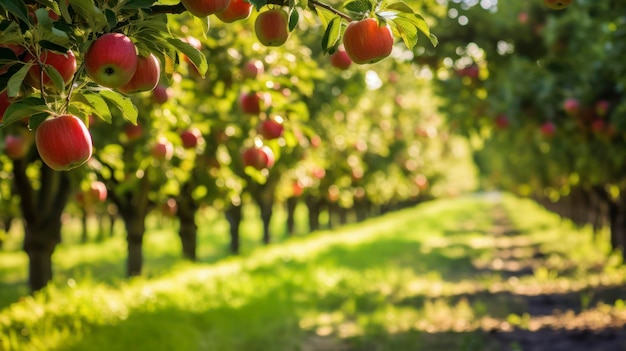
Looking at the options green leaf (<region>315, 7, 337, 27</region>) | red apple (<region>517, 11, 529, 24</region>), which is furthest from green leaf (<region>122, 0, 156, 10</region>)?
red apple (<region>517, 11, 529, 24</region>)

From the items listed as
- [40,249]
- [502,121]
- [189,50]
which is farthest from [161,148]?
[502,121]

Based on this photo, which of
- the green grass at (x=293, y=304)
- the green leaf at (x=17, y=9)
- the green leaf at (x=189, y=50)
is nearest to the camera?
the green leaf at (x=17, y=9)

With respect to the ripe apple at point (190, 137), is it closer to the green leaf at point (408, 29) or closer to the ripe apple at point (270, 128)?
the ripe apple at point (270, 128)

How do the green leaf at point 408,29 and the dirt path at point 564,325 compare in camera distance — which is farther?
the dirt path at point 564,325

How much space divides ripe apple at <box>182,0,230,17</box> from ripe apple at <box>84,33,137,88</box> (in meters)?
0.23

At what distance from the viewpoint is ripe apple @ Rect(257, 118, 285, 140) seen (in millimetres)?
4379

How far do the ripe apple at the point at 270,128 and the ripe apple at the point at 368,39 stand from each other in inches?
75.5

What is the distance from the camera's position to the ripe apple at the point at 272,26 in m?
2.66

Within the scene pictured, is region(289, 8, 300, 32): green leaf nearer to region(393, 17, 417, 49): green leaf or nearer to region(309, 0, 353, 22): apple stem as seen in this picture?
region(309, 0, 353, 22): apple stem

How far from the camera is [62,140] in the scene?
2111 millimetres

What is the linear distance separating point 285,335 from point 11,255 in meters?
16.3

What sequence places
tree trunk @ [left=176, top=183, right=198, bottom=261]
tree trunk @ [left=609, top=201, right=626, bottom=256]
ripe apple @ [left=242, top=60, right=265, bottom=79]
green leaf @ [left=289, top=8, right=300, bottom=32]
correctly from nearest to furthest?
green leaf @ [left=289, top=8, right=300, bottom=32], ripe apple @ [left=242, top=60, right=265, bottom=79], tree trunk @ [left=609, top=201, right=626, bottom=256], tree trunk @ [left=176, top=183, right=198, bottom=261]

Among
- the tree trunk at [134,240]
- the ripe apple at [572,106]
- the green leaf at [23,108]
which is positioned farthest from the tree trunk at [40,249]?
the green leaf at [23,108]

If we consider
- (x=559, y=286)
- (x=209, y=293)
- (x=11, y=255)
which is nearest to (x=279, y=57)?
(x=209, y=293)
